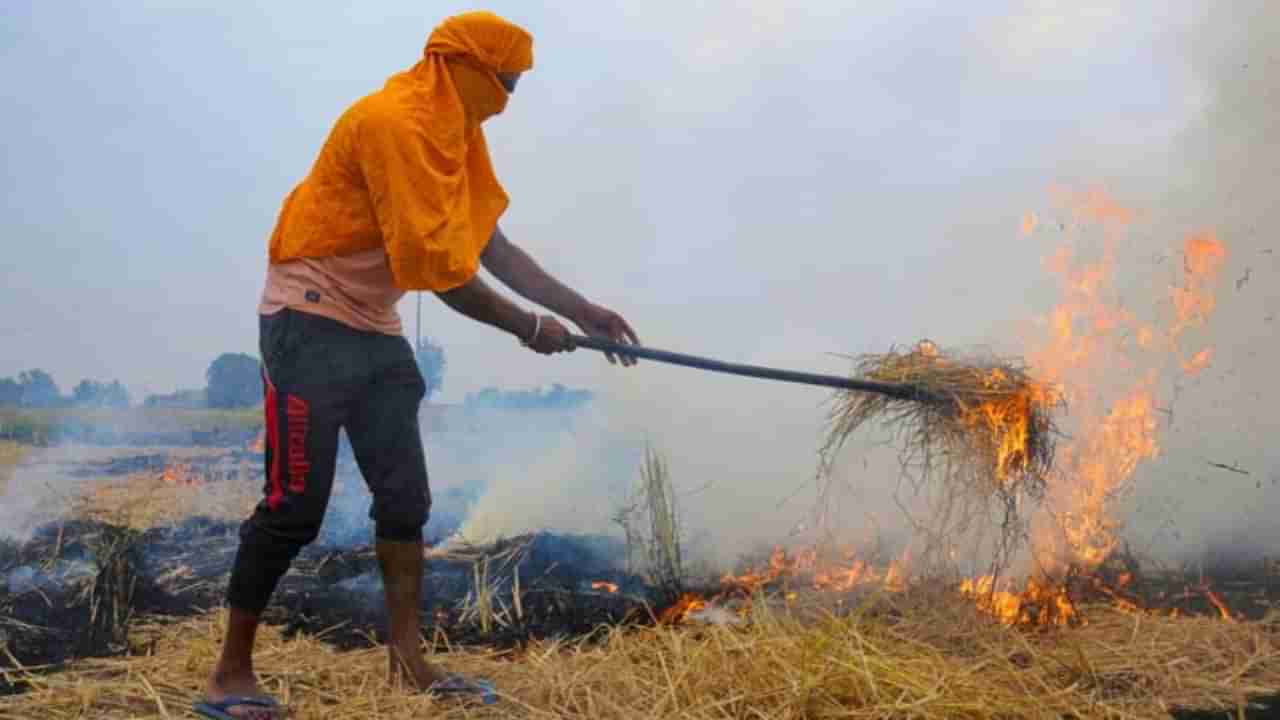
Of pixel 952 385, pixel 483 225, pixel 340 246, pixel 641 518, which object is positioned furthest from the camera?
pixel 641 518

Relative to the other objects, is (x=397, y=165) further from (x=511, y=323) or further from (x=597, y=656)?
(x=597, y=656)

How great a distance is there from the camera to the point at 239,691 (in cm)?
308

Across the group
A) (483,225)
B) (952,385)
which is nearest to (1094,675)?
(952,385)

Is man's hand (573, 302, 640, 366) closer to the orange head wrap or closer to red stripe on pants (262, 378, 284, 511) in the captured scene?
the orange head wrap

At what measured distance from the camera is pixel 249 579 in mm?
3086

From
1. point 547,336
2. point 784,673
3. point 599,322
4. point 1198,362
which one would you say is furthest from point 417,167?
point 1198,362

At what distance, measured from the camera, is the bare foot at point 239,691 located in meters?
3.01

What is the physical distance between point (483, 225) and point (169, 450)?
16.2 feet

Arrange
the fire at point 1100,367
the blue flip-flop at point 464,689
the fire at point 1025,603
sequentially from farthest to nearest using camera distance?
1. the fire at point 1100,367
2. the fire at point 1025,603
3. the blue flip-flop at point 464,689

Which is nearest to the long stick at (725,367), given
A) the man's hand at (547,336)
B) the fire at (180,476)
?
the man's hand at (547,336)

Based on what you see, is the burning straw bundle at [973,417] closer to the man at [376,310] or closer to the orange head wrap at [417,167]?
the man at [376,310]

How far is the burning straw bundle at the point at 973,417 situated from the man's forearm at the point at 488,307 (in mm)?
1213

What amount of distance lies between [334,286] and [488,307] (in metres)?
0.47

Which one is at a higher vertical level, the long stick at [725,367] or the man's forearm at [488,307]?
the man's forearm at [488,307]
